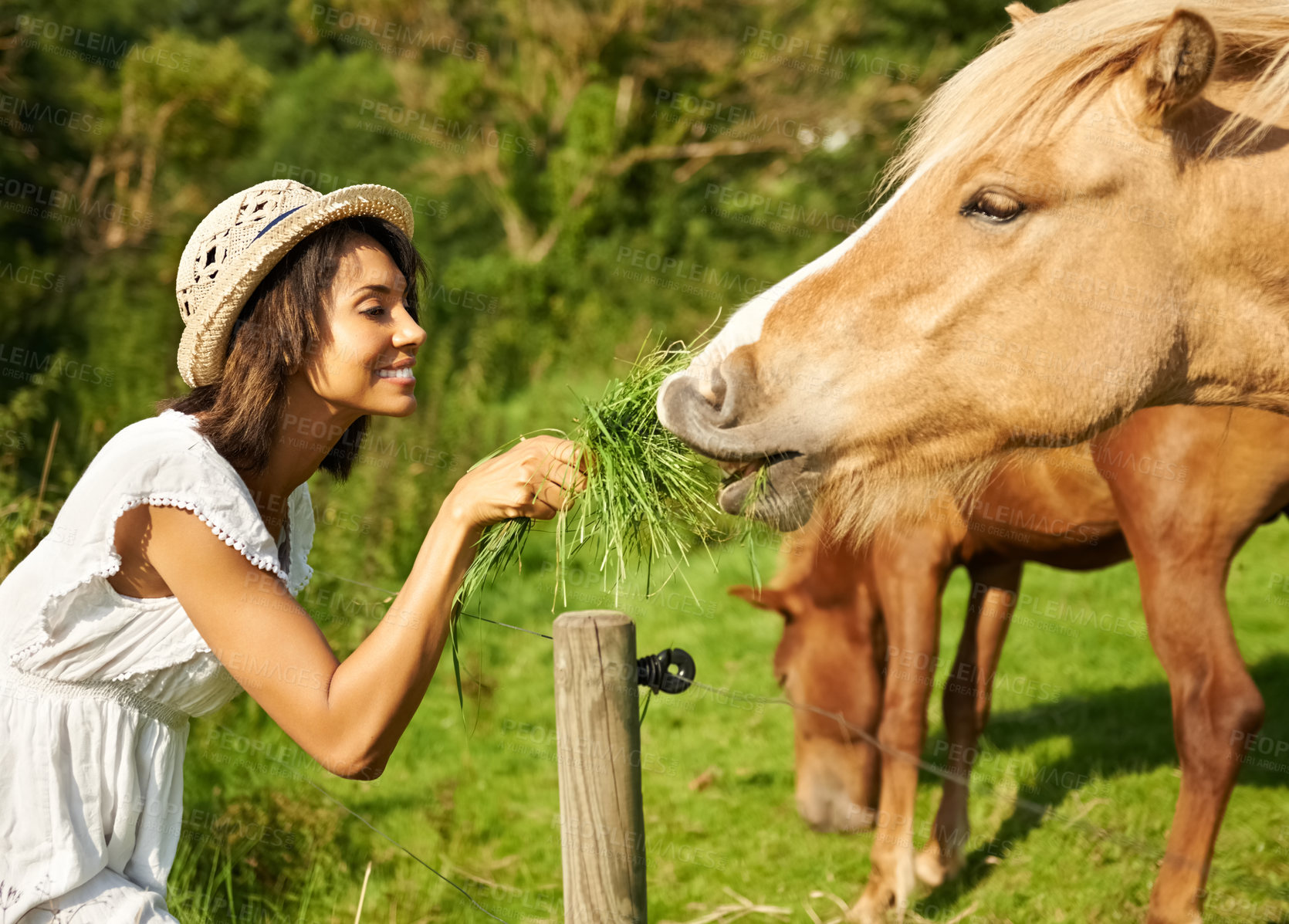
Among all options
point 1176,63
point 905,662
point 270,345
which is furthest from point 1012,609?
point 270,345

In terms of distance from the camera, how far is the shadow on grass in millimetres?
4551

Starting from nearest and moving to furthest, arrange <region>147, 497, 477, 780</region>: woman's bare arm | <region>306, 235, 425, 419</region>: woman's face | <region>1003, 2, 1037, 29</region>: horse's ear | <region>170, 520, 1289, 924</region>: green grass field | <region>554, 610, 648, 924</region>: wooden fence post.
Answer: <region>147, 497, 477, 780</region>: woman's bare arm
<region>554, 610, 648, 924</region>: wooden fence post
<region>306, 235, 425, 419</region>: woman's face
<region>1003, 2, 1037, 29</region>: horse's ear
<region>170, 520, 1289, 924</region>: green grass field

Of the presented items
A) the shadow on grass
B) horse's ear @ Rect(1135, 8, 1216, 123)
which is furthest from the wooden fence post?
the shadow on grass

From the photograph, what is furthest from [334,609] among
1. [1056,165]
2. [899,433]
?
[1056,165]

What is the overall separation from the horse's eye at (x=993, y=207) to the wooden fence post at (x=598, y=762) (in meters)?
1.16

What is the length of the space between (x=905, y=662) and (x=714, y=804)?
1417 millimetres

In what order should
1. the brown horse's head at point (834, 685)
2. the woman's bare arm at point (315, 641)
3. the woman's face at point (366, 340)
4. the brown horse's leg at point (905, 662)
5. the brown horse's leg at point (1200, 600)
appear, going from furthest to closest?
1. the brown horse's head at point (834, 685)
2. the brown horse's leg at point (905, 662)
3. the brown horse's leg at point (1200, 600)
4. the woman's face at point (366, 340)
5. the woman's bare arm at point (315, 641)

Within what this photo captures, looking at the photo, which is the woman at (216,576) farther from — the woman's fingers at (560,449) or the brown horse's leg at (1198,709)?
the brown horse's leg at (1198,709)

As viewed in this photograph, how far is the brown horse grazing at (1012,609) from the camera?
3346 mm

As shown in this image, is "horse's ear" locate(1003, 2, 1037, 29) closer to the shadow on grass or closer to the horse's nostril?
the horse's nostril

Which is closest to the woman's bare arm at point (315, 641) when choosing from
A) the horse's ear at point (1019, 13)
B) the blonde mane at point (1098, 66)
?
the blonde mane at point (1098, 66)

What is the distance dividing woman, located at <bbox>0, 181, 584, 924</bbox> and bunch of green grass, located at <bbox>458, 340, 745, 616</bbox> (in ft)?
0.33

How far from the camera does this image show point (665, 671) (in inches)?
80.2

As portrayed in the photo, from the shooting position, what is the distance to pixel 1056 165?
6.92 ft
